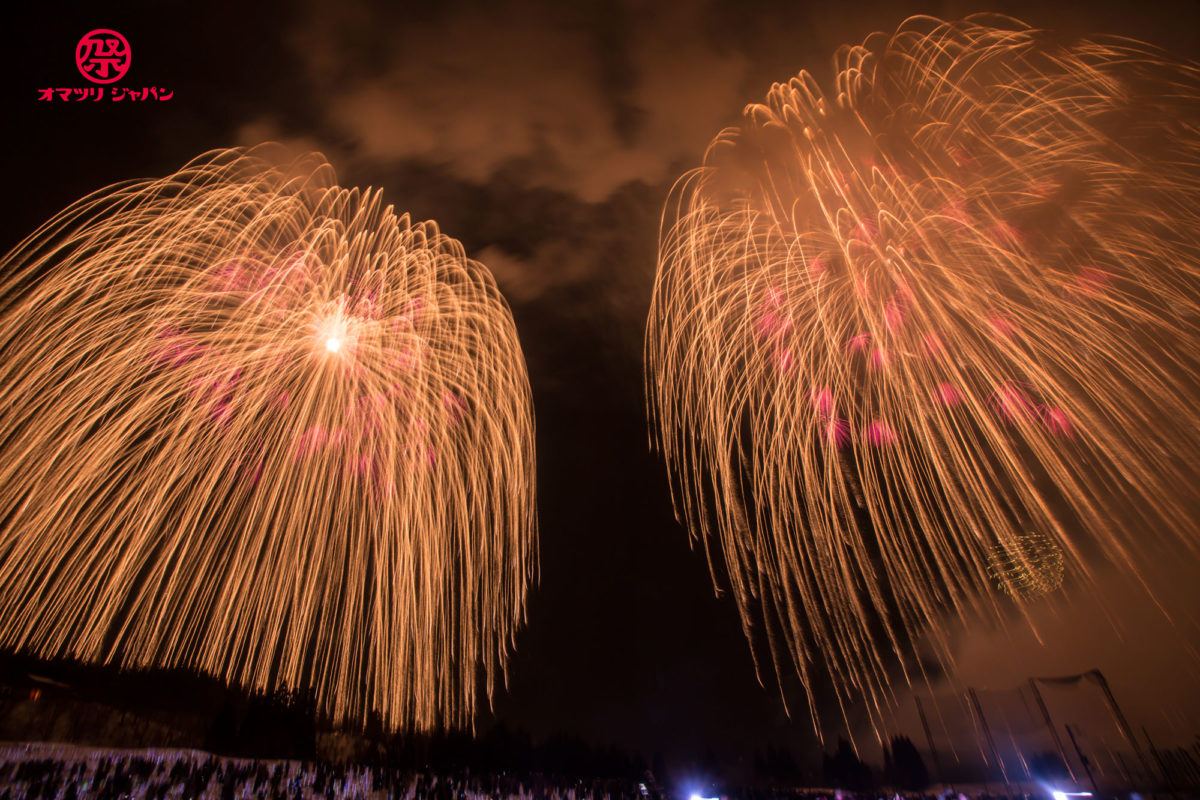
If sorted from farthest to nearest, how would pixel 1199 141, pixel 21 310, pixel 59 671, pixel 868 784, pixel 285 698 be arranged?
1. pixel 868 784
2. pixel 285 698
3. pixel 59 671
4. pixel 21 310
5. pixel 1199 141

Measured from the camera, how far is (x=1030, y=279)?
54.6ft

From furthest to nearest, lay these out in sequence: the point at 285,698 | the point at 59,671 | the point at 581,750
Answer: the point at 581,750 < the point at 285,698 < the point at 59,671

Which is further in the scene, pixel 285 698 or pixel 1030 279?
pixel 285 698

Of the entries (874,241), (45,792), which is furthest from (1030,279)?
(45,792)

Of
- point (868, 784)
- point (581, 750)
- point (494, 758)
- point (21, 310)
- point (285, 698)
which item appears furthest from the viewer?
point (868, 784)

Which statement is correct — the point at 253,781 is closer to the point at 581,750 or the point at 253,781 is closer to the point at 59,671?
the point at 59,671

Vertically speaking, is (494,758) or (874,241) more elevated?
(874,241)

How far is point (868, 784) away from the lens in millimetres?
83688

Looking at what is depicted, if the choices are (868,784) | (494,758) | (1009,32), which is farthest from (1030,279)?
(868,784)

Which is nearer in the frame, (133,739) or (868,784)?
A: (133,739)

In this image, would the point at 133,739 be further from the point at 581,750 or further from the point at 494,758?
the point at 581,750

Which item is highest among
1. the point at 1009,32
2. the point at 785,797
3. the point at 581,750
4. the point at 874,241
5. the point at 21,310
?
the point at 1009,32

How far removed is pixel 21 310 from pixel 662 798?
99.3 feet

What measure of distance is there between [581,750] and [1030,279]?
2844 inches
